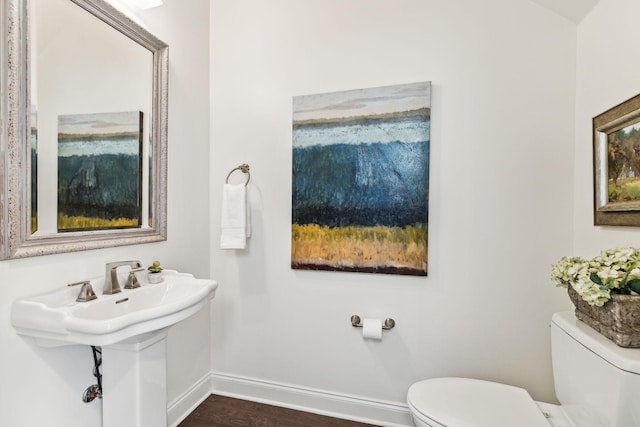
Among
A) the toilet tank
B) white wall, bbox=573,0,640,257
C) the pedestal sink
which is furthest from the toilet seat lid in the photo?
the pedestal sink

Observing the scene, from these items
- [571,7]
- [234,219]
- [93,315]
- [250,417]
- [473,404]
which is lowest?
[250,417]

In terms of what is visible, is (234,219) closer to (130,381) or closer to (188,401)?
(130,381)

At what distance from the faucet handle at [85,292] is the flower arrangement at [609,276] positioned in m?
1.74

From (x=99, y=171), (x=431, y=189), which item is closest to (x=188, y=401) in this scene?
(x=99, y=171)

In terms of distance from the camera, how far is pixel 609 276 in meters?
0.94

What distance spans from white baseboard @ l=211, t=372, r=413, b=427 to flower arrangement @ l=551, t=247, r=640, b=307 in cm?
115

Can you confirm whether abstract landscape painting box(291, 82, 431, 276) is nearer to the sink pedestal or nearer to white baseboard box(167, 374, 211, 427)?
the sink pedestal

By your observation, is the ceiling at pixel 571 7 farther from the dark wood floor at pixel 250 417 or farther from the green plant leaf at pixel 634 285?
the dark wood floor at pixel 250 417

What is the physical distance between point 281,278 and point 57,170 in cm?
119

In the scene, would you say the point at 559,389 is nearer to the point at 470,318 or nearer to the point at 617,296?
the point at 470,318

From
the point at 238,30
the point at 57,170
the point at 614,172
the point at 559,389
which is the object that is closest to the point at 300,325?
the point at 559,389

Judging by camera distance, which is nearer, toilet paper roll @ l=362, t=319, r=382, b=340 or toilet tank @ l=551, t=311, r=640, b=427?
toilet tank @ l=551, t=311, r=640, b=427

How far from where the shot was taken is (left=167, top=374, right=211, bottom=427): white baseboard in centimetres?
169

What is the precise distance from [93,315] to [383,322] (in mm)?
1331
